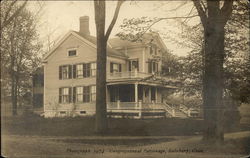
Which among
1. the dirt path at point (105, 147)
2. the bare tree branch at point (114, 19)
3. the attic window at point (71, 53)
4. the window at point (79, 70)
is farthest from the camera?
the attic window at point (71, 53)

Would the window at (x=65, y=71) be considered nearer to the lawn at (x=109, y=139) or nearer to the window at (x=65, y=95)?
the window at (x=65, y=95)

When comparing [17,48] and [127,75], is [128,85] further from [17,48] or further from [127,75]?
[17,48]

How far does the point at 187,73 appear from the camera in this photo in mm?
5719

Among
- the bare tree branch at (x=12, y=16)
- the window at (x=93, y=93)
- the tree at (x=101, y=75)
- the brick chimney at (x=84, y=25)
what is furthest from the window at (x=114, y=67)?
the bare tree branch at (x=12, y=16)

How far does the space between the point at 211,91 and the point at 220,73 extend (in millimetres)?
385

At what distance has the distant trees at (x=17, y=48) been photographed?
215 inches

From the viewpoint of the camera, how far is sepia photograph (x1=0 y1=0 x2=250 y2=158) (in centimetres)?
492

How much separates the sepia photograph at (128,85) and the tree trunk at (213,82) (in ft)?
0.06

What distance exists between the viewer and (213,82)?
5344 mm

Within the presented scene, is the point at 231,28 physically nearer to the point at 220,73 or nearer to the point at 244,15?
the point at 244,15

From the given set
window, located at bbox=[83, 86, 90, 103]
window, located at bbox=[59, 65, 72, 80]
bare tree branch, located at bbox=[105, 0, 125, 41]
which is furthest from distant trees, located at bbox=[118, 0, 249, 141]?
window, located at bbox=[59, 65, 72, 80]

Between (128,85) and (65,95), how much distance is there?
1141 millimetres

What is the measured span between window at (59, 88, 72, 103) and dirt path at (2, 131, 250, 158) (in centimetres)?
69

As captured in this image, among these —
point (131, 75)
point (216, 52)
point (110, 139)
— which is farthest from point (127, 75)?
point (216, 52)
